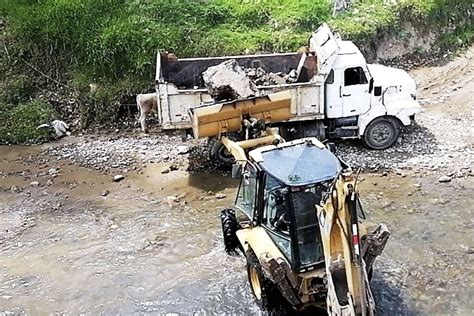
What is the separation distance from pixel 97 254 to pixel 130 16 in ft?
27.1

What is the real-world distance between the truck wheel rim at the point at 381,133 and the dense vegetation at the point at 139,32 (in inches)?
144

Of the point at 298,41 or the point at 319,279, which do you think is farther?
the point at 298,41

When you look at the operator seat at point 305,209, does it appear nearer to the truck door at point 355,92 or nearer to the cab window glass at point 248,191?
the cab window glass at point 248,191

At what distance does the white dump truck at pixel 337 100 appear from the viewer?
507 inches

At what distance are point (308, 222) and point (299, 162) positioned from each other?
777 millimetres

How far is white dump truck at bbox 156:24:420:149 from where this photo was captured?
42.2ft

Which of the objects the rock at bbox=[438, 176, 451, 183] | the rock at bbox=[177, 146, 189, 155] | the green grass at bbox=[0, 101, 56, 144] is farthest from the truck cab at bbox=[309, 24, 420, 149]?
the green grass at bbox=[0, 101, 56, 144]

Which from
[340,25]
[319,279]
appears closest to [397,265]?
[319,279]

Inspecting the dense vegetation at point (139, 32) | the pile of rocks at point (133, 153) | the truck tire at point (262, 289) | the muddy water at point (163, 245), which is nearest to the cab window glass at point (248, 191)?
the truck tire at point (262, 289)

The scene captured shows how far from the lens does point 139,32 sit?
1622cm

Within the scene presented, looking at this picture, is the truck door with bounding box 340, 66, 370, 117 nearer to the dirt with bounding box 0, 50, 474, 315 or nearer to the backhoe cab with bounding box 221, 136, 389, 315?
the dirt with bounding box 0, 50, 474, 315

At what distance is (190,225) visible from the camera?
11406mm

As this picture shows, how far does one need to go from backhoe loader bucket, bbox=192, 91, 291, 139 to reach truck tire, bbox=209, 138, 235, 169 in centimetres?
157

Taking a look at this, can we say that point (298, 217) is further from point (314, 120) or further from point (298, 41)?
point (298, 41)
